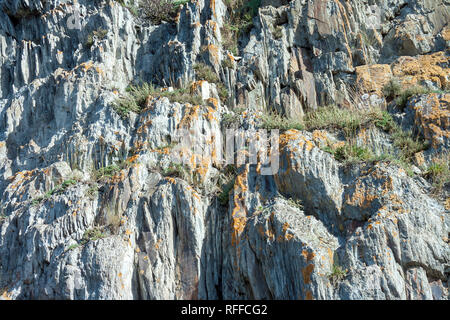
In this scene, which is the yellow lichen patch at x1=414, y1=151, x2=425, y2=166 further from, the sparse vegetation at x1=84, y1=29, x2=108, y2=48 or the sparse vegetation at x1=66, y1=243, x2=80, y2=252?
the sparse vegetation at x1=84, y1=29, x2=108, y2=48

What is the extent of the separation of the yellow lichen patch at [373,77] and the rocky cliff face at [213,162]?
4 cm

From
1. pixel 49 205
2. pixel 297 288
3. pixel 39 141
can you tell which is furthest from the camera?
pixel 39 141

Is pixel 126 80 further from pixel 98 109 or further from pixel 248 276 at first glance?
pixel 248 276

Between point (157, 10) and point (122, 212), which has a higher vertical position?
point (157, 10)

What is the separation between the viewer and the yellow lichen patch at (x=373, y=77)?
37.2 feet

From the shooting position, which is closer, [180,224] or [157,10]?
[180,224]

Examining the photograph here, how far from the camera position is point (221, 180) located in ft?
32.1

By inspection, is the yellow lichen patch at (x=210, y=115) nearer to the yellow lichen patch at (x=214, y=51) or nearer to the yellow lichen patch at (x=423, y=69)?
the yellow lichen patch at (x=214, y=51)

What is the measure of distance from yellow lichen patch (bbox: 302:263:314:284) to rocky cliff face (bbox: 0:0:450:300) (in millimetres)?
16

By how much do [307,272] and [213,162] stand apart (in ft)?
11.9

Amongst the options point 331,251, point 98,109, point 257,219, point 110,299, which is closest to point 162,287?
point 110,299

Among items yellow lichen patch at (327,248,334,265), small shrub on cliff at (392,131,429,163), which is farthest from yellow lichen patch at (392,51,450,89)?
yellow lichen patch at (327,248,334,265)

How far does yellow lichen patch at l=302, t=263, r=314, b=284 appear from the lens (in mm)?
7312

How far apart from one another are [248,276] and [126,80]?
7117 mm
